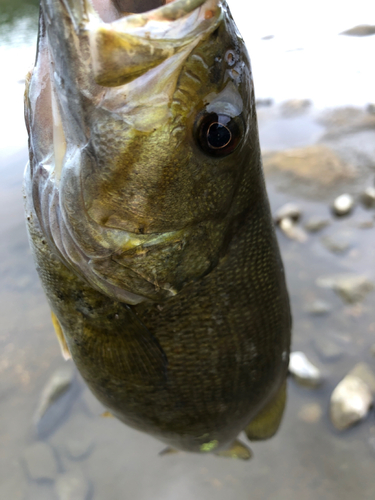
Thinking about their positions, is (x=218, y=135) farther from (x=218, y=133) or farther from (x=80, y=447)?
(x=80, y=447)

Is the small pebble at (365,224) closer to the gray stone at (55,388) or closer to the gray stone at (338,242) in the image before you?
the gray stone at (338,242)

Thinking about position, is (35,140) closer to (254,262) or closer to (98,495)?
(254,262)

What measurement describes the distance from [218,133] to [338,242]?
328 centimetres

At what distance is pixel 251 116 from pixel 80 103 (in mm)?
425

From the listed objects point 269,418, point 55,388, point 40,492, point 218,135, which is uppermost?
point 218,135

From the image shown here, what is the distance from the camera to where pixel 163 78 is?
810 mm

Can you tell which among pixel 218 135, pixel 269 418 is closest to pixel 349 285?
pixel 269 418

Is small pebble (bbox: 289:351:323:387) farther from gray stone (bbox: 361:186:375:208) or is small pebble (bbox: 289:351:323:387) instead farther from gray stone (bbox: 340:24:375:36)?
gray stone (bbox: 340:24:375:36)

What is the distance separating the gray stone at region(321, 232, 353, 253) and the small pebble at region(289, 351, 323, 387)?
130 cm

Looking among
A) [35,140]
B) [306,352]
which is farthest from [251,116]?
[306,352]

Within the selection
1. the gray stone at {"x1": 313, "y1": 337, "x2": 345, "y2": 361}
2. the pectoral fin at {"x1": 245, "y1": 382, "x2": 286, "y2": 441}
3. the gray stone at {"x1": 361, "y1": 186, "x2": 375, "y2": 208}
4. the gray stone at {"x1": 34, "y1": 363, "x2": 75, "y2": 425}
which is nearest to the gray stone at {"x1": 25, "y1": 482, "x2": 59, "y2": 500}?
the gray stone at {"x1": 34, "y1": 363, "x2": 75, "y2": 425}

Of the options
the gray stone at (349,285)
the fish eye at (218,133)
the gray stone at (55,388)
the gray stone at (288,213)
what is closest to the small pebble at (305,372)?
the gray stone at (349,285)

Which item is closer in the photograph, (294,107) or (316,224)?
(316,224)

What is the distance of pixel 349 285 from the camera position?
3461 mm
